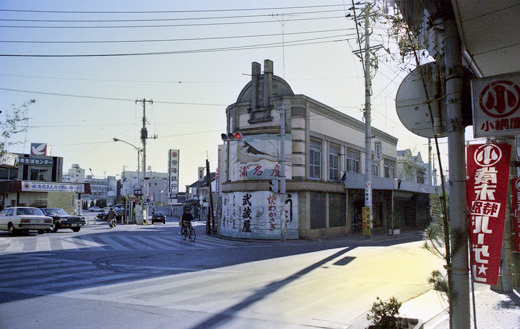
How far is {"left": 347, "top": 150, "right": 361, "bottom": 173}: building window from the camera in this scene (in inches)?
1263

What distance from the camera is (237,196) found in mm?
26125

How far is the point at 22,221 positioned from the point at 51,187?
20931mm

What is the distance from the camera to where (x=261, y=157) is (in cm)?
2528

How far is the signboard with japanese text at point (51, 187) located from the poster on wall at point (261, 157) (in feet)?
89.5

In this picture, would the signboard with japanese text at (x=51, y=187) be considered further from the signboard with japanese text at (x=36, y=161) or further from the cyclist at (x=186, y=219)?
the cyclist at (x=186, y=219)

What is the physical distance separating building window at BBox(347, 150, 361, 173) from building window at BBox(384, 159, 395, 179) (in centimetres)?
786

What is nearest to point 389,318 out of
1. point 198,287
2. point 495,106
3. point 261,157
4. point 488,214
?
point 488,214

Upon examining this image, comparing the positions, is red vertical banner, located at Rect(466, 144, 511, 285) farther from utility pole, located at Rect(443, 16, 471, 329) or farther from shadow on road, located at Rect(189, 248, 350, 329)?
shadow on road, located at Rect(189, 248, 350, 329)

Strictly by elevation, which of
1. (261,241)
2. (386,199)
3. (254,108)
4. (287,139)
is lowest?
(261,241)

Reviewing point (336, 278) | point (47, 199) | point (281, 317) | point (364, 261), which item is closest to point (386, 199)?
point (364, 261)

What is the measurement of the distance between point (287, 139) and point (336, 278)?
1503 cm

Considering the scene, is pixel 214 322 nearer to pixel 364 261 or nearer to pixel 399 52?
pixel 399 52

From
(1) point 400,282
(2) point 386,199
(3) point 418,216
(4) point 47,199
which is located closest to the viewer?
(1) point 400,282

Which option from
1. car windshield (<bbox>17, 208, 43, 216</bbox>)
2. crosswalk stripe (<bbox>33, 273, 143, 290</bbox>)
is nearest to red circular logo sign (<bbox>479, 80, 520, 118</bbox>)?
crosswalk stripe (<bbox>33, 273, 143, 290</bbox>)
